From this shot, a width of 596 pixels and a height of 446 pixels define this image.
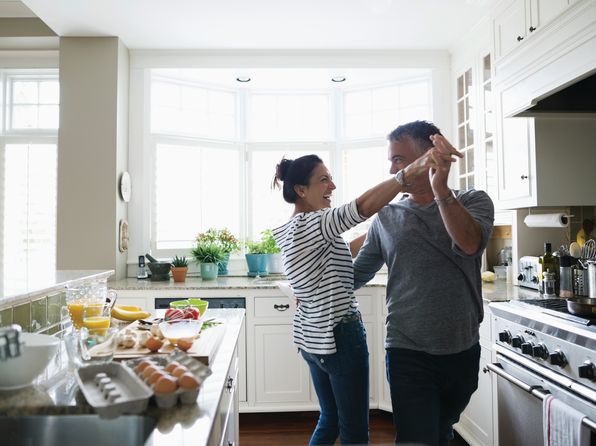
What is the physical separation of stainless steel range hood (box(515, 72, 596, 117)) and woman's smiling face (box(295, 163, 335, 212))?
3.50 ft

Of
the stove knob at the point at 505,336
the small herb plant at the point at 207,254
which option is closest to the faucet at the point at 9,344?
the stove knob at the point at 505,336

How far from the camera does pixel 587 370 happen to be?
1.51m

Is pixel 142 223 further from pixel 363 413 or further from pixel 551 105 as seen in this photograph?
pixel 551 105

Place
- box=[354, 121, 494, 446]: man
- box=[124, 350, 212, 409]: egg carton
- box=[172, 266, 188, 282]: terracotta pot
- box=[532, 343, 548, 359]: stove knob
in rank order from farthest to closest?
box=[172, 266, 188, 282]: terracotta pot
box=[532, 343, 548, 359]: stove knob
box=[354, 121, 494, 446]: man
box=[124, 350, 212, 409]: egg carton

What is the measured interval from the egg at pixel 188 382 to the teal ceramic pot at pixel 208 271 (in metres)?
2.52

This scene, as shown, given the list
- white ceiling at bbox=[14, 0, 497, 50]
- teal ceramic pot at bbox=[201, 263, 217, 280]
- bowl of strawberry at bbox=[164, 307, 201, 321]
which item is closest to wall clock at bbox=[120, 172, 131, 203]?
teal ceramic pot at bbox=[201, 263, 217, 280]

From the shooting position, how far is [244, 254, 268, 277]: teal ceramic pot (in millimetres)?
3549

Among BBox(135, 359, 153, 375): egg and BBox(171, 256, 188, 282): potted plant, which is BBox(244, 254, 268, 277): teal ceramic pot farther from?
BBox(135, 359, 153, 375): egg

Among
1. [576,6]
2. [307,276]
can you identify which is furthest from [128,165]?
[576,6]

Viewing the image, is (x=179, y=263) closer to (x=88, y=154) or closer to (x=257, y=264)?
(x=257, y=264)

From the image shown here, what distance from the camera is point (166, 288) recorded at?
3.03 metres

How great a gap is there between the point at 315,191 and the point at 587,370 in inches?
43.0

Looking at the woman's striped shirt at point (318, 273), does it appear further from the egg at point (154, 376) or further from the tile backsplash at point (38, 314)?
the tile backsplash at point (38, 314)

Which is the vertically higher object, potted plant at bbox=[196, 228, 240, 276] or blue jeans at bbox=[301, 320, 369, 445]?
potted plant at bbox=[196, 228, 240, 276]
